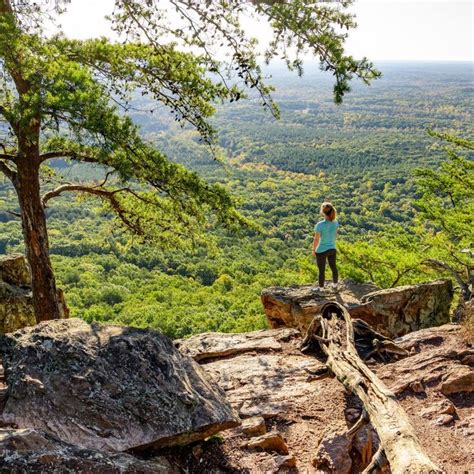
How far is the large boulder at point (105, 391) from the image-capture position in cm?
281

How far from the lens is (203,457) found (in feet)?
10.6

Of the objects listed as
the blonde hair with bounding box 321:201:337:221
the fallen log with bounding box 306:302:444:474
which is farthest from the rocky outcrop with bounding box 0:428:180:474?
the blonde hair with bounding box 321:201:337:221

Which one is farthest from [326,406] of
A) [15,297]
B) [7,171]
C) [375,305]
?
[15,297]

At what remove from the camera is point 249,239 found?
62.9 m

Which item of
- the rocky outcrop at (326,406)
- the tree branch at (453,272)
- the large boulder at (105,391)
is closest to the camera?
the large boulder at (105,391)

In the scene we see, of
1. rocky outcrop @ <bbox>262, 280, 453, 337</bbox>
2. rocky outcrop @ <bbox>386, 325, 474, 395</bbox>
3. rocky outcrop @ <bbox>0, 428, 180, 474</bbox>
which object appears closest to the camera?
rocky outcrop @ <bbox>0, 428, 180, 474</bbox>

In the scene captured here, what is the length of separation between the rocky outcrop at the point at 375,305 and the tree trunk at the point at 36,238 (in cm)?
363

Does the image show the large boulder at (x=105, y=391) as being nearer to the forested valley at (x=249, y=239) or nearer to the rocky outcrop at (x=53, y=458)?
the rocky outcrop at (x=53, y=458)

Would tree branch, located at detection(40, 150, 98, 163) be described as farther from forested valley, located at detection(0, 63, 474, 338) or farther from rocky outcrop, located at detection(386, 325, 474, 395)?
rocky outcrop, located at detection(386, 325, 474, 395)

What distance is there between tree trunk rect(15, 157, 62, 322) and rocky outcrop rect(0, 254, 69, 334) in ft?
4.95

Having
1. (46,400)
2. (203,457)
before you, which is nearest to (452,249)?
(203,457)

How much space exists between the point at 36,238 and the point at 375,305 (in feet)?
17.2

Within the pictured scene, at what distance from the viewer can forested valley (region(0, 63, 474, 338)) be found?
Result: 1230cm

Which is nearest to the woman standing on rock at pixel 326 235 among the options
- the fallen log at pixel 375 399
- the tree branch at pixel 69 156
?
the fallen log at pixel 375 399
